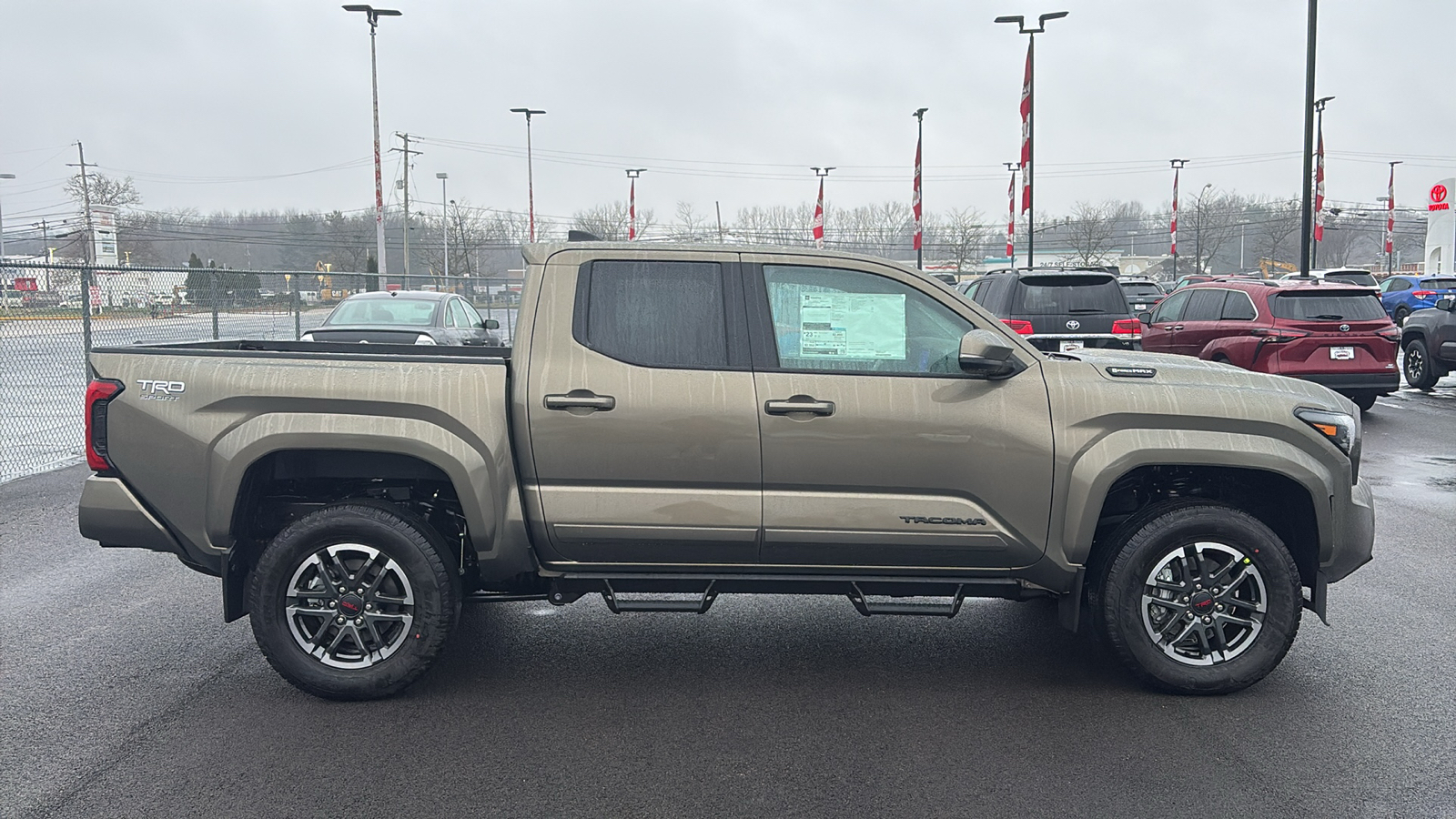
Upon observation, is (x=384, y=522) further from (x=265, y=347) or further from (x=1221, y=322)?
(x=1221, y=322)

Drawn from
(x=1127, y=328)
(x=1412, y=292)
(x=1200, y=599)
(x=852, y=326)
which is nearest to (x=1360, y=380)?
(x=1127, y=328)

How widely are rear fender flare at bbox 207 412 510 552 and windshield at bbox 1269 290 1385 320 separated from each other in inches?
465

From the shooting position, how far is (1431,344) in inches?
650

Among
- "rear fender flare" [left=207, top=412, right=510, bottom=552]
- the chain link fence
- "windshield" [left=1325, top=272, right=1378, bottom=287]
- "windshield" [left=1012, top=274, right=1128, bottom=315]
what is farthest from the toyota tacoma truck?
"windshield" [left=1325, top=272, right=1378, bottom=287]

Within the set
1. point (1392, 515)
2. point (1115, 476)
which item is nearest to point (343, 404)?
point (1115, 476)

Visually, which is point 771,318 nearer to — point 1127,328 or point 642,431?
point 642,431

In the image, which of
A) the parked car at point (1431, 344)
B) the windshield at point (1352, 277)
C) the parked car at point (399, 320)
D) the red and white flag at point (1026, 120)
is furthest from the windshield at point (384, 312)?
the windshield at point (1352, 277)

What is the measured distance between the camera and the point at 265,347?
5805mm

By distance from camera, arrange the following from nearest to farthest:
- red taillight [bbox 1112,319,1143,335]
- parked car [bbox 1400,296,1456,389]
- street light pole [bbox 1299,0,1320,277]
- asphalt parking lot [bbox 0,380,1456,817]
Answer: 1. asphalt parking lot [bbox 0,380,1456,817]
2. red taillight [bbox 1112,319,1143,335]
3. parked car [bbox 1400,296,1456,389]
4. street light pole [bbox 1299,0,1320,277]

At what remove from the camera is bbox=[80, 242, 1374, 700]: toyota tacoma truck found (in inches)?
177

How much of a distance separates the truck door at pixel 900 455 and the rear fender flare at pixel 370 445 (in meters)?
1.17

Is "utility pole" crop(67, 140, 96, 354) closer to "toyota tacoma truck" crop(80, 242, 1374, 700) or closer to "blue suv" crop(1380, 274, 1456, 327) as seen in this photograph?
"toyota tacoma truck" crop(80, 242, 1374, 700)

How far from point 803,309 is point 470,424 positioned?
A: 1488mm

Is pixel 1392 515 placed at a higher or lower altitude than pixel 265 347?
lower
